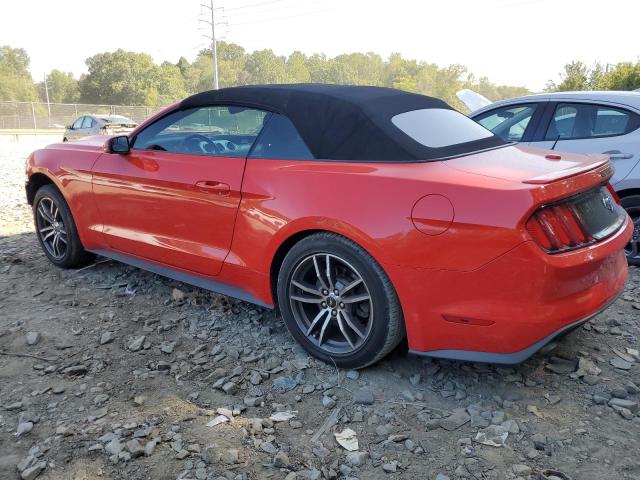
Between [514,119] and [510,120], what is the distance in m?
0.05

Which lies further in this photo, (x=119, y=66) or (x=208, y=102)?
(x=119, y=66)

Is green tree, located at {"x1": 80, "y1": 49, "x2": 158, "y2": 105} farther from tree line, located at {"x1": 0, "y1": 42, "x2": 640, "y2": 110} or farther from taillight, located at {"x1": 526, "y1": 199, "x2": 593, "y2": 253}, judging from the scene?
taillight, located at {"x1": 526, "y1": 199, "x2": 593, "y2": 253}

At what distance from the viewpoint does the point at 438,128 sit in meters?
3.22

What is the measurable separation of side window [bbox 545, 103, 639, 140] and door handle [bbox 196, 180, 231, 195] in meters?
3.34

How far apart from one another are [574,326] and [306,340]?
143 centimetres

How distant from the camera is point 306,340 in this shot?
3.12 metres

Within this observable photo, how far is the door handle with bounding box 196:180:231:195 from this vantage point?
129 inches

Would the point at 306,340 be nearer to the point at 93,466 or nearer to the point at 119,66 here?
the point at 93,466

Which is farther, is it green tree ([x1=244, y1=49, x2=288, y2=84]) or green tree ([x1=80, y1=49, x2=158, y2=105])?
green tree ([x1=244, y1=49, x2=288, y2=84])

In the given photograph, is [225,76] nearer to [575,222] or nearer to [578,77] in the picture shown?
[578,77]

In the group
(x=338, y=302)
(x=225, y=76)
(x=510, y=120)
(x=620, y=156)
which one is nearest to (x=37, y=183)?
(x=338, y=302)

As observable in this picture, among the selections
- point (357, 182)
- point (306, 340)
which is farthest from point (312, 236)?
point (306, 340)

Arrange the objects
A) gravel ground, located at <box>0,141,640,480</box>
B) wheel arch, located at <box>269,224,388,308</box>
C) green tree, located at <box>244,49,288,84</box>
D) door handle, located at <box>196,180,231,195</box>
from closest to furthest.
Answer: gravel ground, located at <box>0,141,640,480</box>, wheel arch, located at <box>269,224,388,308</box>, door handle, located at <box>196,180,231,195</box>, green tree, located at <box>244,49,288,84</box>

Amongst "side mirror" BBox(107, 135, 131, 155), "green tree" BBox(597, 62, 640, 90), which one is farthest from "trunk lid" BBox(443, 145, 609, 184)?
"green tree" BBox(597, 62, 640, 90)
